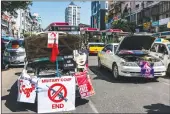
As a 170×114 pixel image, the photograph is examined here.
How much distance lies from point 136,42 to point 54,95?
6130mm

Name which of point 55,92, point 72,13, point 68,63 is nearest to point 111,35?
point 72,13

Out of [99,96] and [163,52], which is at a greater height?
[163,52]

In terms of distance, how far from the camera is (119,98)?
8.16 meters

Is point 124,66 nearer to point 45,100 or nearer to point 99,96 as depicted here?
point 99,96

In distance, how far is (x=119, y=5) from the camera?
9450cm

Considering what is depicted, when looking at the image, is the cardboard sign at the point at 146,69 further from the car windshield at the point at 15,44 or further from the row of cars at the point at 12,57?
the car windshield at the point at 15,44

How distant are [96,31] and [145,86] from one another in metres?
23.5

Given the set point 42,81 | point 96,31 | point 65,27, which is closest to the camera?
point 42,81

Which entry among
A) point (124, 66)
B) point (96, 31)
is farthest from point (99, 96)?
point (96, 31)

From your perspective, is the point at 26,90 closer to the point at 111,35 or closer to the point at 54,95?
the point at 54,95

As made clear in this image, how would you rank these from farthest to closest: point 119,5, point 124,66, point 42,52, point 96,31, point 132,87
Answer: point 119,5
point 96,31
point 124,66
point 132,87
point 42,52

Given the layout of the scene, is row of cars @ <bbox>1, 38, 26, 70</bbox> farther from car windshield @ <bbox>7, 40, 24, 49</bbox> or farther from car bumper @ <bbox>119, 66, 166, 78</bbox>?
car bumper @ <bbox>119, 66, 166, 78</bbox>

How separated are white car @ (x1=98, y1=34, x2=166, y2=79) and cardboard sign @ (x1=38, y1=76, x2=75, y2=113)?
14.4 feet

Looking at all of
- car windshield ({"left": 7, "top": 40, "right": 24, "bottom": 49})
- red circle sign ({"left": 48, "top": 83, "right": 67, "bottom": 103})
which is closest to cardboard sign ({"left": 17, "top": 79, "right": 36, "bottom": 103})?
red circle sign ({"left": 48, "top": 83, "right": 67, "bottom": 103})
